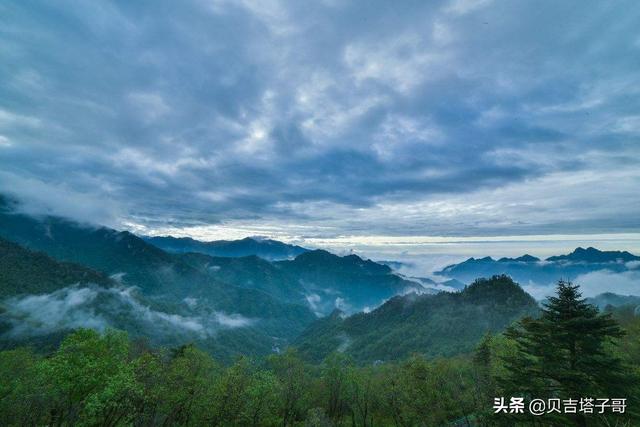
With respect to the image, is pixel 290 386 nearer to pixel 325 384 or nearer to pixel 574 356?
pixel 325 384

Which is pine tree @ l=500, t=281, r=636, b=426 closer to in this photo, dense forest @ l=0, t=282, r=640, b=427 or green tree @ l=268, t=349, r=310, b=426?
dense forest @ l=0, t=282, r=640, b=427

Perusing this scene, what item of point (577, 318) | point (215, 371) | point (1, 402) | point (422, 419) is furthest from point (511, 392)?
point (1, 402)

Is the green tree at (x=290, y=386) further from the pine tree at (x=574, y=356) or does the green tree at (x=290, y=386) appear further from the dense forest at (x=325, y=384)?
the pine tree at (x=574, y=356)

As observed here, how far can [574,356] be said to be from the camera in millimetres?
25562

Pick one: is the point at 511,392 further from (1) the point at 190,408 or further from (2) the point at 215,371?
(2) the point at 215,371

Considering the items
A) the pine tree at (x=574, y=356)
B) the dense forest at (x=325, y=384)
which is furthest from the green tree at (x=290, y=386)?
the pine tree at (x=574, y=356)

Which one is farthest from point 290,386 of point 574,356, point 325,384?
point 574,356

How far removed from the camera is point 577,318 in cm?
2481

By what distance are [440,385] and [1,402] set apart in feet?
235

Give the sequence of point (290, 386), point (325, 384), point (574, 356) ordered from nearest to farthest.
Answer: point (574, 356) < point (290, 386) < point (325, 384)

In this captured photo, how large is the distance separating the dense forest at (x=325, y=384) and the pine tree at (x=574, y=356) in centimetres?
9

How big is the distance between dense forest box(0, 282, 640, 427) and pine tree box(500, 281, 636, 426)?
89 millimetres

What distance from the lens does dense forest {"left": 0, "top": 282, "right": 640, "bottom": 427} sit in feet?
83.0

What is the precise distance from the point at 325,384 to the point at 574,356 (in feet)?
180
